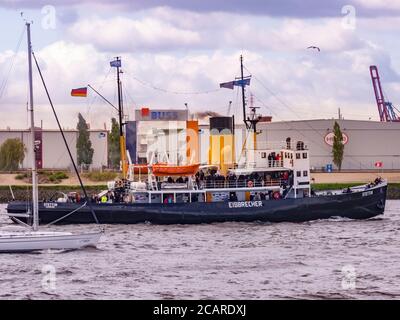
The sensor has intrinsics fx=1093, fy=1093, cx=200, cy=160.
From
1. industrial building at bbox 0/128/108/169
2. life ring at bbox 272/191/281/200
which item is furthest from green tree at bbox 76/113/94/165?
life ring at bbox 272/191/281/200

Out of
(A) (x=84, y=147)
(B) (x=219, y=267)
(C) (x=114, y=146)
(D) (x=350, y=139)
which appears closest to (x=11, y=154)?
(A) (x=84, y=147)

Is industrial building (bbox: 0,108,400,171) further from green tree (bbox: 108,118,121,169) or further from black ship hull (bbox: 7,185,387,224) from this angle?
black ship hull (bbox: 7,185,387,224)

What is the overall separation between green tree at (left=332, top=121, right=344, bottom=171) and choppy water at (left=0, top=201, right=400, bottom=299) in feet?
208

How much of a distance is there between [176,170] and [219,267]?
87.2 ft

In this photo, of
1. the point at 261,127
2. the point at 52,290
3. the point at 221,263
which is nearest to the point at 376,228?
the point at 221,263

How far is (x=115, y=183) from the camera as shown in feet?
253

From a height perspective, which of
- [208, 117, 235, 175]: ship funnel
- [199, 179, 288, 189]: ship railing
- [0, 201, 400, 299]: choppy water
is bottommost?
[0, 201, 400, 299]: choppy water

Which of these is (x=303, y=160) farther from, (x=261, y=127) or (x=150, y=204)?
(x=261, y=127)

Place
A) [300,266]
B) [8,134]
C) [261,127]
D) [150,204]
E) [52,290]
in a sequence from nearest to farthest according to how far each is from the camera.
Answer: [52,290] → [300,266] → [150,204] → [261,127] → [8,134]

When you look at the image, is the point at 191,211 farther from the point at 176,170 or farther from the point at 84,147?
the point at 84,147

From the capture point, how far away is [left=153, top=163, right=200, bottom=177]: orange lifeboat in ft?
239

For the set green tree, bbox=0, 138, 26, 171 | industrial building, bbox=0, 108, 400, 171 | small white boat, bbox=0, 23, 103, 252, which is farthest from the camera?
green tree, bbox=0, 138, 26, 171

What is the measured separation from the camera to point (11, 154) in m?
140
